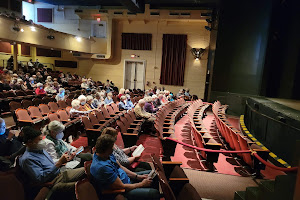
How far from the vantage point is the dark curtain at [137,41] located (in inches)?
494

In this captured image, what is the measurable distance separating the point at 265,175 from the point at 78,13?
13.1 meters

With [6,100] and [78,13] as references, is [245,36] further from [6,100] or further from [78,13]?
[78,13]

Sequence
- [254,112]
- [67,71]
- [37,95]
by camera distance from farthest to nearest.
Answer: [67,71]
[37,95]
[254,112]

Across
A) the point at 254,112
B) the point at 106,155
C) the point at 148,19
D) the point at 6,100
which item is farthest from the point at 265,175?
the point at 148,19

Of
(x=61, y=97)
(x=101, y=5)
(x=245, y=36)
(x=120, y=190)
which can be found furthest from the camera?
(x=101, y=5)

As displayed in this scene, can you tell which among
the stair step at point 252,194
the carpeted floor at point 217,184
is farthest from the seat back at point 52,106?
the stair step at point 252,194

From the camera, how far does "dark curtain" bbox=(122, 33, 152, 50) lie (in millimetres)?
12547

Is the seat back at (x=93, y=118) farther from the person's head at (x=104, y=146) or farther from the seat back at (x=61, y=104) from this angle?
the person's head at (x=104, y=146)

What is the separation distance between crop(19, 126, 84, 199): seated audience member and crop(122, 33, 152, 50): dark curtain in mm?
11215

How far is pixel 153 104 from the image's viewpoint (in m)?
6.75

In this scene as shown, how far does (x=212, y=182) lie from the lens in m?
2.89

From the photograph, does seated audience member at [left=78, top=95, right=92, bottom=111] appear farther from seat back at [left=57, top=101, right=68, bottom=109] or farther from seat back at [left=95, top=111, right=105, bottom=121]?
seat back at [left=57, top=101, right=68, bottom=109]

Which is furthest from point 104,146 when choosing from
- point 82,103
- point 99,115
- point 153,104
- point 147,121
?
point 153,104

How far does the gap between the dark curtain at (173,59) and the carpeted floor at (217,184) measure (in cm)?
953
